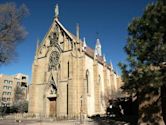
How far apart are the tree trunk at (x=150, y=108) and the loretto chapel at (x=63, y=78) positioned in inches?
621

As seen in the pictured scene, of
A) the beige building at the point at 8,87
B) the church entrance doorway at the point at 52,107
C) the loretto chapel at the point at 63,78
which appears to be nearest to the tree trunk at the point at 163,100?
the loretto chapel at the point at 63,78

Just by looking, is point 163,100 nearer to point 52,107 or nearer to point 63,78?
point 63,78

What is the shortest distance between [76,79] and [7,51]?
12854 millimetres

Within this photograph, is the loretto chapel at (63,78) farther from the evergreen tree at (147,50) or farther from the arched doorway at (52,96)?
the evergreen tree at (147,50)

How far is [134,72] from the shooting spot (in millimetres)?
15578

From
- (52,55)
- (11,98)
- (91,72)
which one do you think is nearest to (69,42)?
(52,55)

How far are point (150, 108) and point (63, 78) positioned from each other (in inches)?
855

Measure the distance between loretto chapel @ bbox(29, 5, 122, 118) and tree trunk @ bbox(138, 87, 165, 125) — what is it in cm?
1578

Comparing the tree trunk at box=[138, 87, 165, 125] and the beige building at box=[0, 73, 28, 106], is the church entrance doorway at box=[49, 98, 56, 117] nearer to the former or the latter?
the tree trunk at box=[138, 87, 165, 125]

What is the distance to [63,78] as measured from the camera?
1499 inches

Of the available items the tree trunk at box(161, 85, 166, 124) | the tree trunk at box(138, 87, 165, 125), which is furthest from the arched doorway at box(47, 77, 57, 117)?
the tree trunk at box(161, 85, 166, 124)

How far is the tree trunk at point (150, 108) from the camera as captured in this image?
18.3 m

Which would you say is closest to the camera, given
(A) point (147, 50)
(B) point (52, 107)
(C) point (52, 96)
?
(A) point (147, 50)

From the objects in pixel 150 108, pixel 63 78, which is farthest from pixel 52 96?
pixel 150 108
